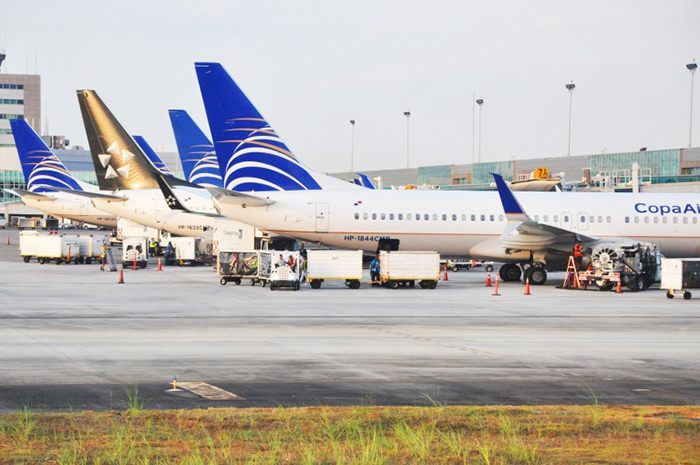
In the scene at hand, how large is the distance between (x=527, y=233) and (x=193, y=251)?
22931mm

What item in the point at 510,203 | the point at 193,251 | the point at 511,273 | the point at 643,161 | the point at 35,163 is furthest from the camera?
the point at 643,161

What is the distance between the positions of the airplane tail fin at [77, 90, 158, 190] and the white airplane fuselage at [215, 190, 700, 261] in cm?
1618

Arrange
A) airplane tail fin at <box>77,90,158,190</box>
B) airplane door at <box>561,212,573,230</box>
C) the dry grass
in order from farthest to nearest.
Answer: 1. airplane tail fin at <box>77,90,158,190</box>
2. airplane door at <box>561,212,573,230</box>
3. the dry grass

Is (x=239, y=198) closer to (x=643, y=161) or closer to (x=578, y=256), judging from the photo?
(x=578, y=256)

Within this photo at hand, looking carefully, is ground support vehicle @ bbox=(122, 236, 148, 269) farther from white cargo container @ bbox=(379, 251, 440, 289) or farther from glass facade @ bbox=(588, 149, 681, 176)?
glass facade @ bbox=(588, 149, 681, 176)

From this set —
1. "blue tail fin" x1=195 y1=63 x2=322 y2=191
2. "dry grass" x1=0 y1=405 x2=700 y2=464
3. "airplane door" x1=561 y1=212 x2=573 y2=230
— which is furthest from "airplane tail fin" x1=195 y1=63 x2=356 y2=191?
"dry grass" x1=0 y1=405 x2=700 y2=464

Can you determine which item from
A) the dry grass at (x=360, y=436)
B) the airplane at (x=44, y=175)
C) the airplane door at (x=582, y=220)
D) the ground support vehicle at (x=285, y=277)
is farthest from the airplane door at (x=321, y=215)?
the airplane at (x=44, y=175)

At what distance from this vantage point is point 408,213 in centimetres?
4122

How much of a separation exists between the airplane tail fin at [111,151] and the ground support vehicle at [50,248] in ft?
13.6

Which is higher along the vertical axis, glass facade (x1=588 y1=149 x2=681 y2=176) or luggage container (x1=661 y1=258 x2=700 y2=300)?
glass facade (x1=588 y1=149 x2=681 y2=176)

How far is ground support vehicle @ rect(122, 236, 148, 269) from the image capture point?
5100 cm

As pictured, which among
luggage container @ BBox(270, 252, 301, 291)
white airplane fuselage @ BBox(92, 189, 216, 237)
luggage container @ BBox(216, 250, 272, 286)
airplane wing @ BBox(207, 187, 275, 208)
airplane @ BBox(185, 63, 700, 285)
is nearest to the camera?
luggage container @ BBox(270, 252, 301, 291)

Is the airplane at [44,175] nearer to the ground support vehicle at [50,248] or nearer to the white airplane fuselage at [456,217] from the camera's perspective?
the ground support vehicle at [50,248]

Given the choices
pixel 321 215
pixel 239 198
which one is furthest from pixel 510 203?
pixel 239 198
